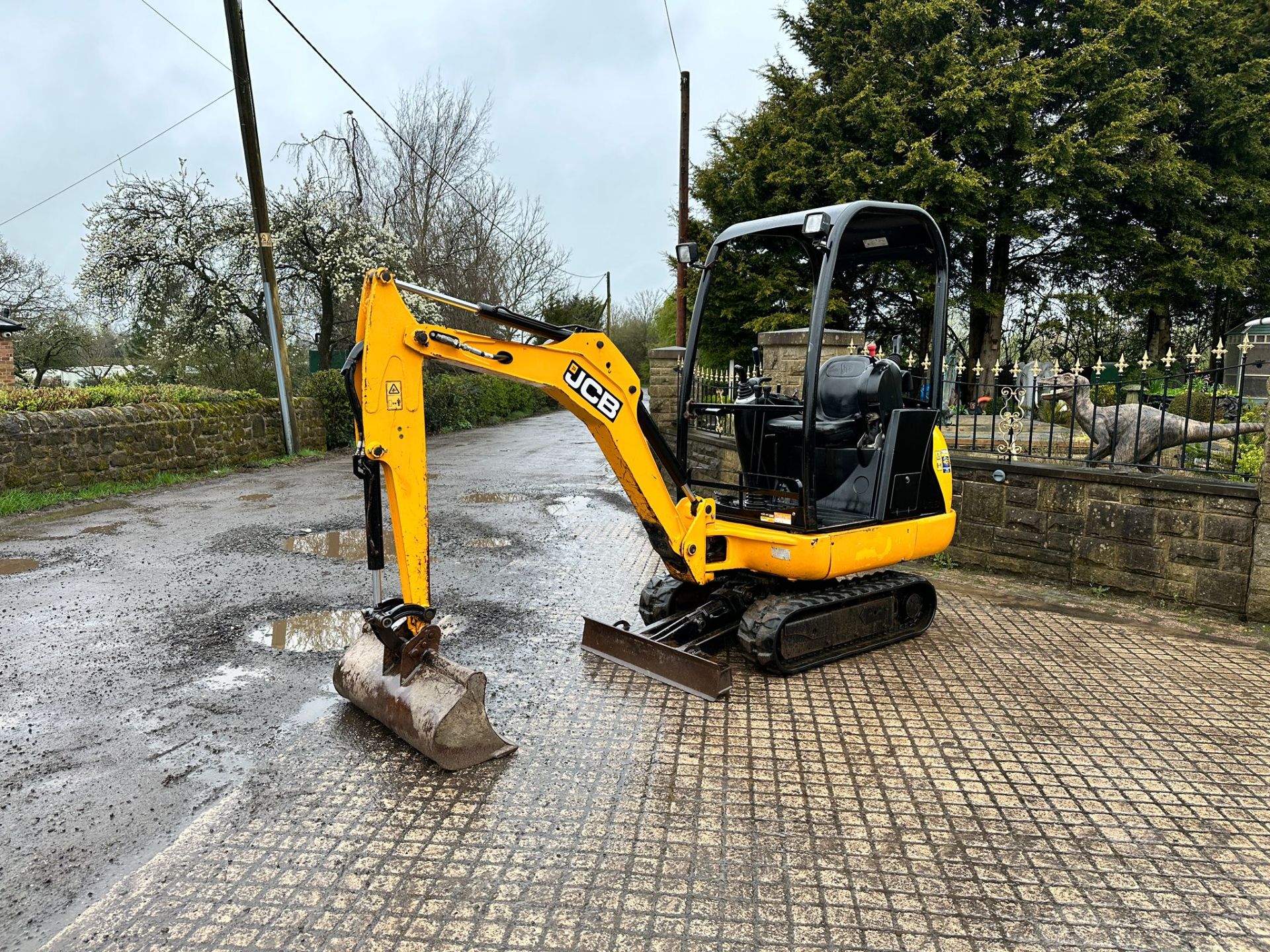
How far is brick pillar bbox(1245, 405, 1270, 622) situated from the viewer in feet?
18.3

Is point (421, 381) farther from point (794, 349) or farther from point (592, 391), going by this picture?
point (794, 349)

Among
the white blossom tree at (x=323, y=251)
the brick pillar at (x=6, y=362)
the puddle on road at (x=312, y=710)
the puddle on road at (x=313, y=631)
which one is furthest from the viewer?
the white blossom tree at (x=323, y=251)

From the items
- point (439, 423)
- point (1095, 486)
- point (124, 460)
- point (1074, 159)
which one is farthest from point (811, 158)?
point (124, 460)

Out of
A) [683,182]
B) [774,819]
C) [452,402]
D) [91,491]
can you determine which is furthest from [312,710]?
[452,402]

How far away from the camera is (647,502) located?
187 inches

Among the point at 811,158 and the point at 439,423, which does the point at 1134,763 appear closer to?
the point at 811,158

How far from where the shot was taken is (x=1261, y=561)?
566 cm

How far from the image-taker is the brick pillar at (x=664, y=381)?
491 inches

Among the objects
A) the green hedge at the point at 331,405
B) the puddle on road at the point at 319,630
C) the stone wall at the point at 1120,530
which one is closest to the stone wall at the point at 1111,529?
the stone wall at the point at 1120,530

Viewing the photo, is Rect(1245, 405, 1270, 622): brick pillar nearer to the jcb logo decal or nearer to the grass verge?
the jcb logo decal

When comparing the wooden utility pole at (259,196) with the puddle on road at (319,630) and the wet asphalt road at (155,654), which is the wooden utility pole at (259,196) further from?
the puddle on road at (319,630)

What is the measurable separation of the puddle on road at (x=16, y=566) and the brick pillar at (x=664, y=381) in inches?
307

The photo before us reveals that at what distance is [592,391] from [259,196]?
452 inches

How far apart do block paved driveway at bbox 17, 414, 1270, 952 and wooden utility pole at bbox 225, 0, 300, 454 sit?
33.4ft
